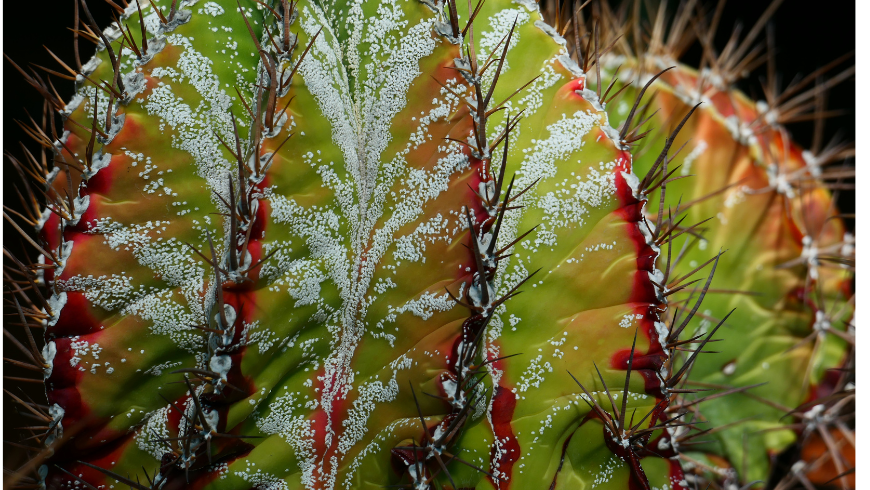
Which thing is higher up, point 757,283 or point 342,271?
point 342,271

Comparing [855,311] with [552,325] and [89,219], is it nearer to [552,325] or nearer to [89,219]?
[552,325]

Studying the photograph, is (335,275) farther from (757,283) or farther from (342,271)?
(757,283)

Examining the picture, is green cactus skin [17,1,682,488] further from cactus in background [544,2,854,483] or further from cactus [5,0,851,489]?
cactus in background [544,2,854,483]

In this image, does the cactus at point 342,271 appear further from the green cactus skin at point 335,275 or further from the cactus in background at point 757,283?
the cactus in background at point 757,283

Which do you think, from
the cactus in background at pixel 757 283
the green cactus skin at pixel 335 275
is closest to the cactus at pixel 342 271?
the green cactus skin at pixel 335 275

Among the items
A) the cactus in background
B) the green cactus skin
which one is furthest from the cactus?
the cactus in background

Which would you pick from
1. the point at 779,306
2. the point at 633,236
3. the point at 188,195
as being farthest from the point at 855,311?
the point at 188,195

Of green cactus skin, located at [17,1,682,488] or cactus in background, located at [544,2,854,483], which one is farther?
cactus in background, located at [544,2,854,483]

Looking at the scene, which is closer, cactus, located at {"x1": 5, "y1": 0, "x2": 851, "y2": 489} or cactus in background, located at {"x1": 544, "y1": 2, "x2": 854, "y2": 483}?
cactus, located at {"x1": 5, "y1": 0, "x2": 851, "y2": 489}

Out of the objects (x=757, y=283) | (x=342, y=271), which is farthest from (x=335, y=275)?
(x=757, y=283)
